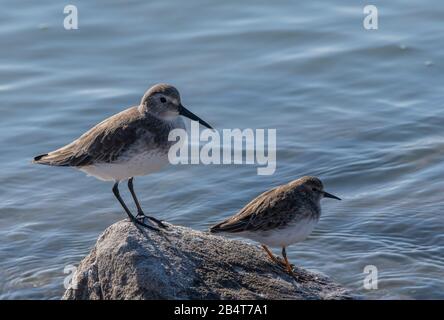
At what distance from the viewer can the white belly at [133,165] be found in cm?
952

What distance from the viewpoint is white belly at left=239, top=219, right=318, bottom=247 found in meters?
9.41

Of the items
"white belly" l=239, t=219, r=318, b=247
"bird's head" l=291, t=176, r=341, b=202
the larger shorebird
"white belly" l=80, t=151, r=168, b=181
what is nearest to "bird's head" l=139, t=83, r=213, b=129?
the larger shorebird

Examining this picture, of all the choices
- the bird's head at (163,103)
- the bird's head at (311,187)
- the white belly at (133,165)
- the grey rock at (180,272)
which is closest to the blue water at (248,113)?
the bird's head at (311,187)

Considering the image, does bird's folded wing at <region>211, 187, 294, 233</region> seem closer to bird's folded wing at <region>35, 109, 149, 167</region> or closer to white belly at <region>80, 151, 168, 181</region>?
white belly at <region>80, 151, 168, 181</region>

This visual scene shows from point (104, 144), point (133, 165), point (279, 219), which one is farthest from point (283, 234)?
point (104, 144)

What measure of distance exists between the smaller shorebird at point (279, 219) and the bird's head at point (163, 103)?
1.24 metres

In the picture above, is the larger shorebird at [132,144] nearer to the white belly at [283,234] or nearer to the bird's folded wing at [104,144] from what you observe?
the bird's folded wing at [104,144]

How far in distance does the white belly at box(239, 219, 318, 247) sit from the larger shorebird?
953 millimetres

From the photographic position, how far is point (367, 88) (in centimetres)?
1611

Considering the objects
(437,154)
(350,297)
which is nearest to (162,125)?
(350,297)

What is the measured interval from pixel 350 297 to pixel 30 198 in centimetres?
546

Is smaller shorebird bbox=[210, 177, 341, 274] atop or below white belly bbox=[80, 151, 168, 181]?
below

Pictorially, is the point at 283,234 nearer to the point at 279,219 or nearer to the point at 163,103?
the point at 279,219
